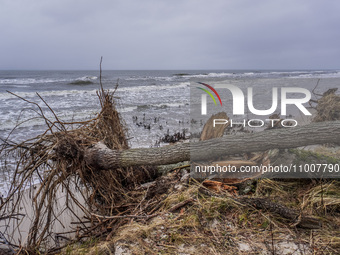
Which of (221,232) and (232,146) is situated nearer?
(221,232)

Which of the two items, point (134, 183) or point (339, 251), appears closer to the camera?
point (339, 251)

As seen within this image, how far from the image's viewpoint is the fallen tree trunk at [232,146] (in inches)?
140

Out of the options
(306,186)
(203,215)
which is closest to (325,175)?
(306,186)

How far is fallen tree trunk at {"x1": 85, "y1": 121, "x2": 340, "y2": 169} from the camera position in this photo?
11.7 ft

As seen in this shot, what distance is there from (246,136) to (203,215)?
4.26ft

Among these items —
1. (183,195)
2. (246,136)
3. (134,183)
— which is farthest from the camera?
(134,183)

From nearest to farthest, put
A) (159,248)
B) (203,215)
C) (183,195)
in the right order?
(159,248) < (203,215) < (183,195)

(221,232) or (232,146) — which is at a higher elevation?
(232,146)

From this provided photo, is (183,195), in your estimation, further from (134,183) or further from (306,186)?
(306,186)

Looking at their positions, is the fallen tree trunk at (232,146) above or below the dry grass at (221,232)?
above

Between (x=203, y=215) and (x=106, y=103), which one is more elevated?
(x=106, y=103)

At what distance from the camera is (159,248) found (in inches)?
101

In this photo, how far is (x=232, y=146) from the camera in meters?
3.70

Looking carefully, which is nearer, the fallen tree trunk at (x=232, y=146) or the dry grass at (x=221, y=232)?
the dry grass at (x=221, y=232)
